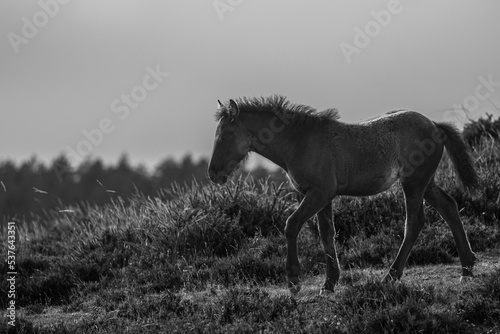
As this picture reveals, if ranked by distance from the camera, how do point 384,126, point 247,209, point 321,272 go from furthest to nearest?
point 247,209
point 321,272
point 384,126

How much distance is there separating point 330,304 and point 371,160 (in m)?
1.77

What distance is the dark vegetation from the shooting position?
8.41m

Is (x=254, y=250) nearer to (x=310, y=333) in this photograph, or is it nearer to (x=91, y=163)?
(x=310, y=333)

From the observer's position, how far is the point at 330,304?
869 centimetres

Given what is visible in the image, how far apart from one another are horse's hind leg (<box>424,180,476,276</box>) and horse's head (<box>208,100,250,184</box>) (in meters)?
2.53

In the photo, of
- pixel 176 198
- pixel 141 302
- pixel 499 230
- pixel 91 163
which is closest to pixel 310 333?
pixel 141 302

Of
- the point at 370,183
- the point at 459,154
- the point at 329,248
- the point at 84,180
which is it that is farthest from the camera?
the point at 84,180

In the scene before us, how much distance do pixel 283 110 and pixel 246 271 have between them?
287cm

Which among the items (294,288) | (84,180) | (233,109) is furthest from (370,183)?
(84,180)

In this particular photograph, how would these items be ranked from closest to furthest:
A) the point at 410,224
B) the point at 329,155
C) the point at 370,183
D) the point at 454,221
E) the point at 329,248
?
the point at 329,155, the point at 370,183, the point at 329,248, the point at 410,224, the point at 454,221

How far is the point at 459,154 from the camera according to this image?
9.76m

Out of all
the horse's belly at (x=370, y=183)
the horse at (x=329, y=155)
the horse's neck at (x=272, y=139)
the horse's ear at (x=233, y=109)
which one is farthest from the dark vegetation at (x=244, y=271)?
the horse's ear at (x=233, y=109)

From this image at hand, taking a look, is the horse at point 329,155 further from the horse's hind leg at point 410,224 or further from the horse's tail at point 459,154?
the horse's tail at point 459,154

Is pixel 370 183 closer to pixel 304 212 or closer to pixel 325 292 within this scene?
pixel 304 212
